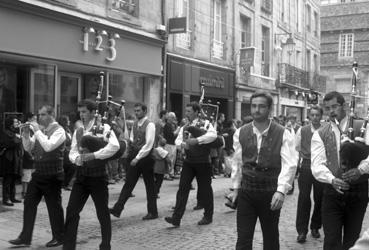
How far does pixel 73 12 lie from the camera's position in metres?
12.0

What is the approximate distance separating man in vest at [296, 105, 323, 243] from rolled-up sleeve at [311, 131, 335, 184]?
1.89 metres

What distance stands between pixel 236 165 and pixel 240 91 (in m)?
16.0

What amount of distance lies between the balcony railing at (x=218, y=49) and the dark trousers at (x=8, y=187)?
11449 mm

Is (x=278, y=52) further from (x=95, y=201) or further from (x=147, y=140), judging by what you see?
(x=95, y=201)

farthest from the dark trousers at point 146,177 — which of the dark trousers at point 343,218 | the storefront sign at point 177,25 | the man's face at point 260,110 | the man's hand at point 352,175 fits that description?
the storefront sign at point 177,25

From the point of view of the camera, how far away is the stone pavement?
21.8 ft

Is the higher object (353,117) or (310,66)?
(310,66)

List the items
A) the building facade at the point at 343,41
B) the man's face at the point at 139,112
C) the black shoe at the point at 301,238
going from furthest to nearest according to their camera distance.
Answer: the building facade at the point at 343,41 → the man's face at the point at 139,112 → the black shoe at the point at 301,238

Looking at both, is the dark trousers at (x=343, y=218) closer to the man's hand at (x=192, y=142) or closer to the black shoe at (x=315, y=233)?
the black shoe at (x=315, y=233)

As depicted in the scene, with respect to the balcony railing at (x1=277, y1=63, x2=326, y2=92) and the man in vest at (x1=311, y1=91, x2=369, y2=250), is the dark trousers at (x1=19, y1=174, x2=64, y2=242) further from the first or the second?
the balcony railing at (x1=277, y1=63, x2=326, y2=92)

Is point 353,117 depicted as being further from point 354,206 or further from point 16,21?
point 16,21

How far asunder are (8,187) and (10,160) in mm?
494

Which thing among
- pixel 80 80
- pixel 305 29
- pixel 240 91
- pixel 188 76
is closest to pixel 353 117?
pixel 80 80

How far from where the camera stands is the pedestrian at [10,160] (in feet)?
29.4
